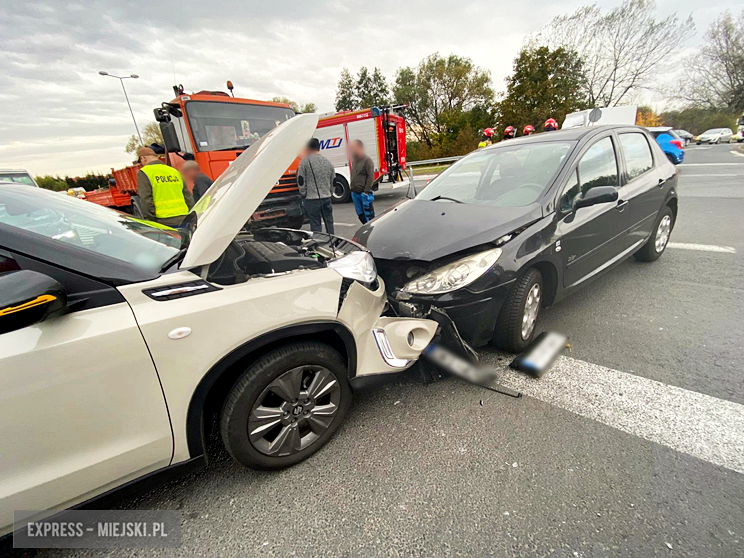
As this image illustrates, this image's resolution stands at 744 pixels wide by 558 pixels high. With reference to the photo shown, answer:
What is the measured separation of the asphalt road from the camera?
150 centimetres

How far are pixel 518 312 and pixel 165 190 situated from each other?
475cm

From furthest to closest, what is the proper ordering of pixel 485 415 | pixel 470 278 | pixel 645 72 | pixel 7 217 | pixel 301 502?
pixel 645 72 → pixel 470 278 → pixel 485 415 → pixel 301 502 → pixel 7 217

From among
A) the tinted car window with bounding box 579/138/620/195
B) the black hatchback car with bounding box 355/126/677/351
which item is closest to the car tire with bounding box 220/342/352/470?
the black hatchback car with bounding box 355/126/677/351

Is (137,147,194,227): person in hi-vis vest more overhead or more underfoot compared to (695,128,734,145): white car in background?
more overhead

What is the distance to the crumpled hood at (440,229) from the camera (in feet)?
8.08

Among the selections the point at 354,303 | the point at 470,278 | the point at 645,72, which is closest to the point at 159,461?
the point at 354,303

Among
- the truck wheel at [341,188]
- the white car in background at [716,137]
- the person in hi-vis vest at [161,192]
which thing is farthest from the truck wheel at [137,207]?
the white car in background at [716,137]

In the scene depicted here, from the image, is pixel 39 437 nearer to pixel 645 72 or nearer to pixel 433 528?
pixel 433 528

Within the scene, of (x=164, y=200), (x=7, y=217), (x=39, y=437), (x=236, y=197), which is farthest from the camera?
(x=164, y=200)

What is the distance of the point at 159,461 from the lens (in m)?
1.53

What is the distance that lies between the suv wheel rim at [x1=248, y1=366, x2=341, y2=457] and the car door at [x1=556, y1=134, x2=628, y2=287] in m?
2.18

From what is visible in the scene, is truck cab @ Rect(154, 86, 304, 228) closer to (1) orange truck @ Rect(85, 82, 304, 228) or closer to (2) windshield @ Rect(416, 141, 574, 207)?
(1) orange truck @ Rect(85, 82, 304, 228)

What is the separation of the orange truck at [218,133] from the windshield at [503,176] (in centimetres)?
330

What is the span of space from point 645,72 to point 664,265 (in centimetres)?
3694
